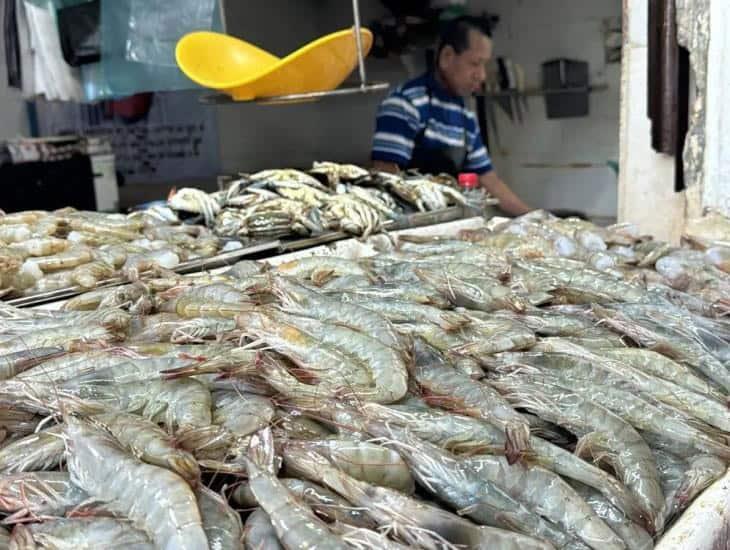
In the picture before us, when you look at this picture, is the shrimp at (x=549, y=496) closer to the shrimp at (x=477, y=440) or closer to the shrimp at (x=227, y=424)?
the shrimp at (x=477, y=440)

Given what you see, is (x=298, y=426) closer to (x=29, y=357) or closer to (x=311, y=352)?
(x=311, y=352)

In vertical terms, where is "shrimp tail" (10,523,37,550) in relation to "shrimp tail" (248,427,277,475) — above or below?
below

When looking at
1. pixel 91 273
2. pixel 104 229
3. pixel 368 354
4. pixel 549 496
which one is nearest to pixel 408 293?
pixel 368 354

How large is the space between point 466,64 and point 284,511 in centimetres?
574

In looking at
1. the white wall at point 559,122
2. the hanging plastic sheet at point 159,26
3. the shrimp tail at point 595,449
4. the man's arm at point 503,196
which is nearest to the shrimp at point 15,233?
the hanging plastic sheet at point 159,26

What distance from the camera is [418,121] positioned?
6598 mm

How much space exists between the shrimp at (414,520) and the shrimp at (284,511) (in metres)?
0.10

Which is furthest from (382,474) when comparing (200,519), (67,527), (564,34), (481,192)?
(564,34)

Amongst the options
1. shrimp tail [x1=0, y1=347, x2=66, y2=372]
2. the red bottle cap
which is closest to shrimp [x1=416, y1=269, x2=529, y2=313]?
shrimp tail [x1=0, y1=347, x2=66, y2=372]

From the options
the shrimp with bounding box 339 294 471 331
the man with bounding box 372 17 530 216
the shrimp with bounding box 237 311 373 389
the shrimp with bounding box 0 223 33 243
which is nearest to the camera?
the shrimp with bounding box 237 311 373 389

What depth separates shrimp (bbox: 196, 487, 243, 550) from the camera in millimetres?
1324

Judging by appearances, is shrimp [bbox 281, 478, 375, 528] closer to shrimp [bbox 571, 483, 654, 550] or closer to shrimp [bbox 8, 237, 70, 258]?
shrimp [bbox 571, 483, 654, 550]

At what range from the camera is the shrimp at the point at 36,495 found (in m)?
1.39

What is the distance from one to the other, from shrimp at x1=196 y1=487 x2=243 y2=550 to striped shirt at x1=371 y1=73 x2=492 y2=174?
208 inches
